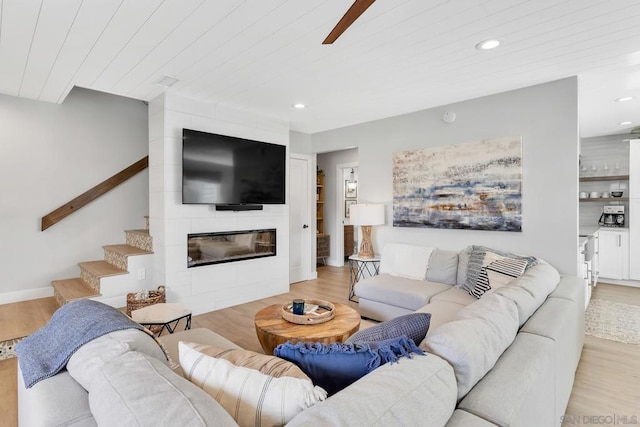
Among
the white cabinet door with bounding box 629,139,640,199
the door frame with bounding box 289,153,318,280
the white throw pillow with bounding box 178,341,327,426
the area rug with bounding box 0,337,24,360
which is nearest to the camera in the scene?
the white throw pillow with bounding box 178,341,327,426

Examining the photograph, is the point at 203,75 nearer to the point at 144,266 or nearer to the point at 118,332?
the point at 144,266

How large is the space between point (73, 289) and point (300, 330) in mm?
2847

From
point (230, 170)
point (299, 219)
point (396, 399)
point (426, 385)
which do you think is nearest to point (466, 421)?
point (426, 385)

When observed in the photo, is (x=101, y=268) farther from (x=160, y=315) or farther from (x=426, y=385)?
(x=426, y=385)

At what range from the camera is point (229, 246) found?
411 cm

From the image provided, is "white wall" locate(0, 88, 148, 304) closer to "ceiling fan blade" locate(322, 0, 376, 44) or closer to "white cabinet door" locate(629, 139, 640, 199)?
"ceiling fan blade" locate(322, 0, 376, 44)

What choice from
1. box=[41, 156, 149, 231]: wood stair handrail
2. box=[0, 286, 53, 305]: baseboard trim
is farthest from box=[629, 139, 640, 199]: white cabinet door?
box=[0, 286, 53, 305]: baseboard trim

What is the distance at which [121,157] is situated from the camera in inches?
178

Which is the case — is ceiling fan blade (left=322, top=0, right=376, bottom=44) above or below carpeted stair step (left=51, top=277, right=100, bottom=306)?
above

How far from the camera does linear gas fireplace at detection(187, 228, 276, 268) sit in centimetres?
380

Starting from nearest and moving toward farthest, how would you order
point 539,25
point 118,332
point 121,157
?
point 118,332 < point 539,25 < point 121,157

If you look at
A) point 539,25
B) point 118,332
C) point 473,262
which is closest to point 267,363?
point 118,332

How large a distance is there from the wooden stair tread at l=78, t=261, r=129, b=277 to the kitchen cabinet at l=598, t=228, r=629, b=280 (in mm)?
6603

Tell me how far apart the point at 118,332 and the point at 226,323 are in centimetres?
250
